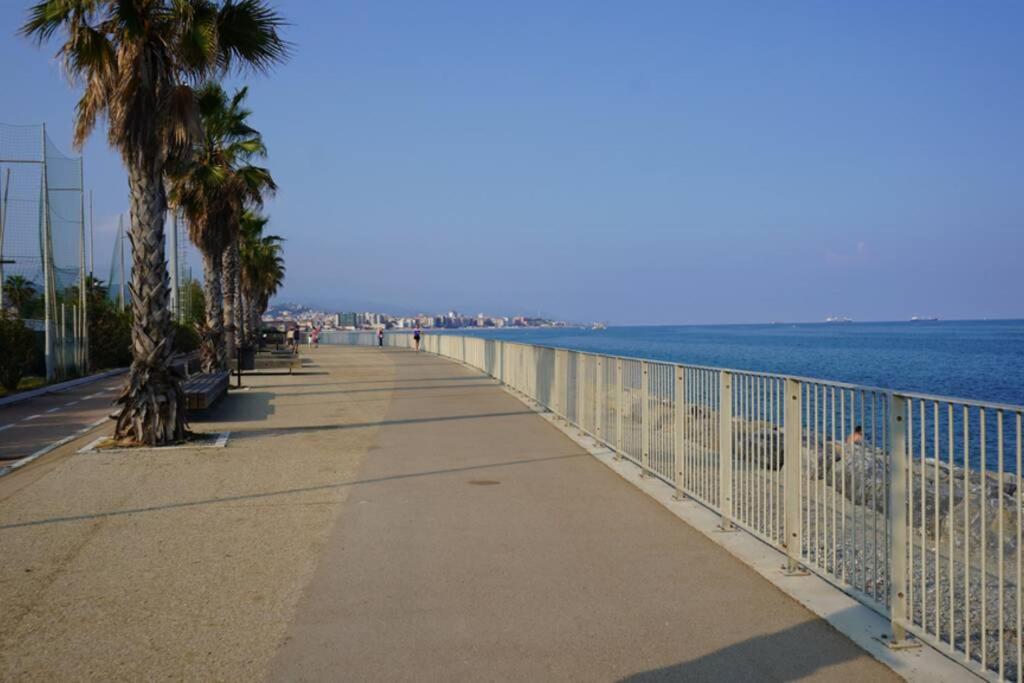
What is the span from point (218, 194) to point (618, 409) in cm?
2130

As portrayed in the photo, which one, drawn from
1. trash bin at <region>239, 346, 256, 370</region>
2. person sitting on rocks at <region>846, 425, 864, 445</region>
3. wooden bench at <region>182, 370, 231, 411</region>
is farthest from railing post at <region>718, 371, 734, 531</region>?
trash bin at <region>239, 346, 256, 370</region>

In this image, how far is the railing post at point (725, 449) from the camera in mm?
7777

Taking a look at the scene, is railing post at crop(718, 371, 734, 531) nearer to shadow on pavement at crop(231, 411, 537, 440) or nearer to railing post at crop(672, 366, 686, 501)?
railing post at crop(672, 366, 686, 501)

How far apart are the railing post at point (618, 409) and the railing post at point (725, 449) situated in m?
3.51

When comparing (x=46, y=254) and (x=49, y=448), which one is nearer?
(x=49, y=448)

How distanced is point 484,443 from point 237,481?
420 centimetres

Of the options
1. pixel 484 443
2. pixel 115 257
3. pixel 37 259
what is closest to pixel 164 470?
pixel 484 443

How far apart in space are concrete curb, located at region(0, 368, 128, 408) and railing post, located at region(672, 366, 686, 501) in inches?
706

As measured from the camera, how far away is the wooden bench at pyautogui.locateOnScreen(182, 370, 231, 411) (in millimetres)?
17266

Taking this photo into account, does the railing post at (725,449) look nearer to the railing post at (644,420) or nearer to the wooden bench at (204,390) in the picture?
the railing post at (644,420)

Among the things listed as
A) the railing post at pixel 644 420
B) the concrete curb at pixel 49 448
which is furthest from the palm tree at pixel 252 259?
the railing post at pixel 644 420

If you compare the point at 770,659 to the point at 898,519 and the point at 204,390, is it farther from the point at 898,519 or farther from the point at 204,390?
the point at 204,390

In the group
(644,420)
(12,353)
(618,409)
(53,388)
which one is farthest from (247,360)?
(644,420)

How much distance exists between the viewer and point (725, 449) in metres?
7.83
